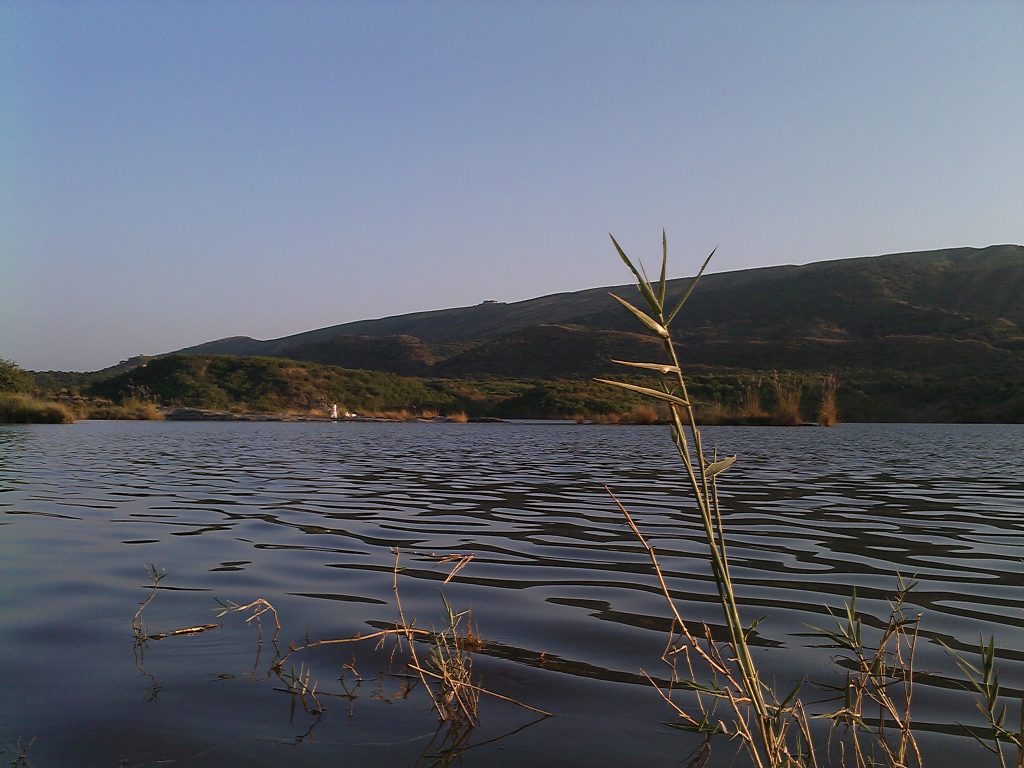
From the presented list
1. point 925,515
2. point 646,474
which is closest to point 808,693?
point 925,515

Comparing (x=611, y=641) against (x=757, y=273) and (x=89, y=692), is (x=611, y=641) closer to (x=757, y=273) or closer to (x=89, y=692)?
(x=89, y=692)

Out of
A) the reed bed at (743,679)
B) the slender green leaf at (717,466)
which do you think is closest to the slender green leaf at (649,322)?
the reed bed at (743,679)

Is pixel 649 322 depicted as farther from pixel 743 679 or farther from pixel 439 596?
pixel 439 596

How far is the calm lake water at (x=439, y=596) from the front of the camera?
8.47ft

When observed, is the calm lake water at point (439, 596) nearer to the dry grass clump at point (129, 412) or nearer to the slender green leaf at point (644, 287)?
the slender green leaf at point (644, 287)

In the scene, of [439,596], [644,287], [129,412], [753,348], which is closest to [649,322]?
[644,287]

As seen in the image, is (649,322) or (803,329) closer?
(649,322)

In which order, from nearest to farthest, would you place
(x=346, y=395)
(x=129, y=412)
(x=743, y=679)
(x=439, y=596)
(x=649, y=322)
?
(x=649, y=322)
(x=743, y=679)
(x=439, y=596)
(x=129, y=412)
(x=346, y=395)

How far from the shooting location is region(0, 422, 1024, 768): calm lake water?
8.47ft

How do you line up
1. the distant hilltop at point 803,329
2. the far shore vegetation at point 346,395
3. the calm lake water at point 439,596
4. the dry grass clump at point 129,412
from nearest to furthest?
the calm lake water at point 439,596 → the dry grass clump at point 129,412 → the far shore vegetation at point 346,395 → the distant hilltop at point 803,329

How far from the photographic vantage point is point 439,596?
4.56 m

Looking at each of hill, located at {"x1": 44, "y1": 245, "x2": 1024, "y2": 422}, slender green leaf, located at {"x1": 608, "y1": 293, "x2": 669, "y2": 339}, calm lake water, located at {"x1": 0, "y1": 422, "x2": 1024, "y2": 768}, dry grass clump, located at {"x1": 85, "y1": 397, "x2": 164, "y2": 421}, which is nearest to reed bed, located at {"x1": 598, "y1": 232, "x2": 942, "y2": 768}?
slender green leaf, located at {"x1": 608, "y1": 293, "x2": 669, "y2": 339}

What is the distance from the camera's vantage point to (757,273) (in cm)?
10806

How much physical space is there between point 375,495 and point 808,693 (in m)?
6.80
